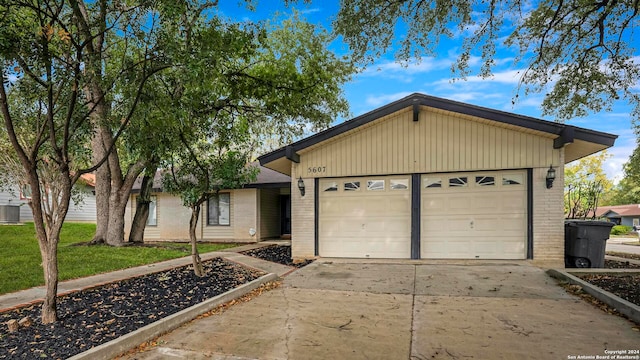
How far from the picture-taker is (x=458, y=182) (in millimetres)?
8688

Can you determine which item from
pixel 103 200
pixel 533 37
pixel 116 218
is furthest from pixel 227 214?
pixel 533 37

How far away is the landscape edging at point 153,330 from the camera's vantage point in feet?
11.4

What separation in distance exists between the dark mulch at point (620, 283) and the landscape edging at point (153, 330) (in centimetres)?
603

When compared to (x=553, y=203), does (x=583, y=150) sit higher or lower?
higher

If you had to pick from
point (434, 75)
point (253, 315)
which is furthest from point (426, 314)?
point (434, 75)

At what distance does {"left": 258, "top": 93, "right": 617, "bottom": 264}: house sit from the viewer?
26.2 ft

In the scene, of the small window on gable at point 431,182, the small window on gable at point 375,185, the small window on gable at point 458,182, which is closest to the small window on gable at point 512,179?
the small window on gable at point 458,182

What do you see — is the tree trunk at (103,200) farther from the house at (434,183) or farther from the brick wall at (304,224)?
the brick wall at (304,224)

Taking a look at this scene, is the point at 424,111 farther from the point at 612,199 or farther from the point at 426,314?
the point at 612,199

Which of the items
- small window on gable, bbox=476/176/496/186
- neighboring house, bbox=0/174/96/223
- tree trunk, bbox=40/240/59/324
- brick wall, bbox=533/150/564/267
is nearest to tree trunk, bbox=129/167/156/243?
neighboring house, bbox=0/174/96/223

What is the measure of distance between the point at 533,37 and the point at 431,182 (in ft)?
14.2

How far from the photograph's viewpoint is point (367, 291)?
6203 millimetres

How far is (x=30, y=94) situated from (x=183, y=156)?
8.63 feet

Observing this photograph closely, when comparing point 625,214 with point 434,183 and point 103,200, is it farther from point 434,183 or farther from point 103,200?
point 103,200
